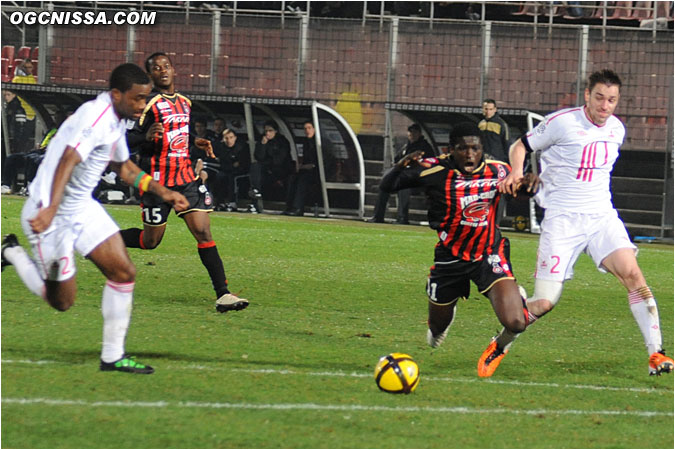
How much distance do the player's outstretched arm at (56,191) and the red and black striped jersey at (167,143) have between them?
134 inches

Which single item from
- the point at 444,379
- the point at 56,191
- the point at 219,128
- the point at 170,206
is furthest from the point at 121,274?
the point at 219,128

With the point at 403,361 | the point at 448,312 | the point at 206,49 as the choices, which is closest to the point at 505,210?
the point at 206,49

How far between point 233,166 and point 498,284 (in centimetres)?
1568

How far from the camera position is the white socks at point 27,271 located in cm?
721

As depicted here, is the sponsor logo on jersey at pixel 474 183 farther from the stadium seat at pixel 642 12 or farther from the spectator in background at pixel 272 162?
the stadium seat at pixel 642 12

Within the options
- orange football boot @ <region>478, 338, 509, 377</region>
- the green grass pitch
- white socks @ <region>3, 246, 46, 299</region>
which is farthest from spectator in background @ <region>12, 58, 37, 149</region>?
orange football boot @ <region>478, 338, 509, 377</region>

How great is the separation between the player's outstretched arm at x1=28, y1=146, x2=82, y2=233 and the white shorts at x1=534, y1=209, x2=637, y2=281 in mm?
3604

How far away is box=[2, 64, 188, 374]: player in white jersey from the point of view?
6871mm

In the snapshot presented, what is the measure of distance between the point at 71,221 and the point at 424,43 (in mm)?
16794

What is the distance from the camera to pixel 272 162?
23031 mm

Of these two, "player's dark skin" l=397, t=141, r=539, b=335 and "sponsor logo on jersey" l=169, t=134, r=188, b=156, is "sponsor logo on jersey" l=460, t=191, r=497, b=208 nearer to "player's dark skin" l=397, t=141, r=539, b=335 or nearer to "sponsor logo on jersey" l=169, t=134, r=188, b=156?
"player's dark skin" l=397, t=141, r=539, b=335

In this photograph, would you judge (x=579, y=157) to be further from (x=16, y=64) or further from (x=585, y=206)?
(x=16, y=64)

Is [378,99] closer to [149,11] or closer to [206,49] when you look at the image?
[206,49]

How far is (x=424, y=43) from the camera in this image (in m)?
23.0
